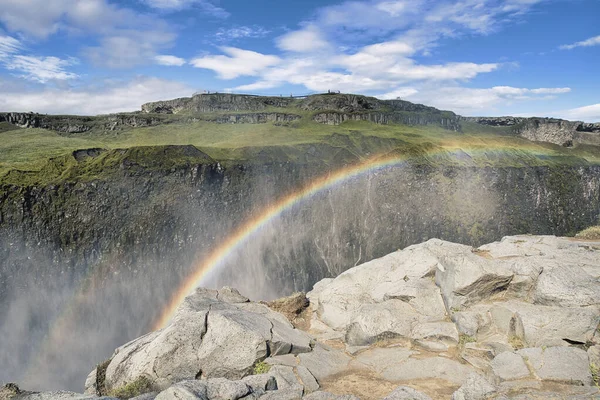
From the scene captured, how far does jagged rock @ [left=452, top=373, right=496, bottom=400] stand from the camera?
10359 millimetres

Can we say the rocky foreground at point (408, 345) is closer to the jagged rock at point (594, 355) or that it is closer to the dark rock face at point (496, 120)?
the jagged rock at point (594, 355)

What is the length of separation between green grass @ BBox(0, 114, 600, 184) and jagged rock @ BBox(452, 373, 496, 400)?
180 feet

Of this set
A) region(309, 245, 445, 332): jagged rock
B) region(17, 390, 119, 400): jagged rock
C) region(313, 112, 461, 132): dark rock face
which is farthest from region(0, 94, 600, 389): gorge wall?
region(17, 390, 119, 400): jagged rock

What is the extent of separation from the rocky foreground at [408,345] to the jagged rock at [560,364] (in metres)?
0.03

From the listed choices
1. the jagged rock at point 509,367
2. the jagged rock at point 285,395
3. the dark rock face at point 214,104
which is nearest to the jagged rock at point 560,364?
the jagged rock at point 509,367

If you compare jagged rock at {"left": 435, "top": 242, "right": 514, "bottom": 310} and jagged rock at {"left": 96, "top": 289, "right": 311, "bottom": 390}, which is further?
jagged rock at {"left": 435, "top": 242, "right": 514, "bottom": 310}

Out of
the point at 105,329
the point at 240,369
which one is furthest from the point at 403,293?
the point at 105,329

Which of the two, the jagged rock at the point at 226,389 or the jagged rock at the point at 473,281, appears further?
the jagged rock at the point at 473,281

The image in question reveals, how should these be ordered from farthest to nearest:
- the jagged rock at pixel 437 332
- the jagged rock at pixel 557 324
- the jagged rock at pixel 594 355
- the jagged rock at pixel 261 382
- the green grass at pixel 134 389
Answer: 1. the jagged rock at pixel 437 332
2. the jagged rock at pixel 557 324
3. the jagged rock at pixel 594 355
4. the green grass at pixel 134 389
5. the jagged rock at pixel 261 382

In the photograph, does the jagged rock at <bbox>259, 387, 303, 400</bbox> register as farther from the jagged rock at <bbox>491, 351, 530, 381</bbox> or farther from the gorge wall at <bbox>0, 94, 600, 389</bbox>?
the gorge wall at <bbox>0, 94, 600, 389</bbox>

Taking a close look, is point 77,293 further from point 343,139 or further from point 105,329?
point 343,139

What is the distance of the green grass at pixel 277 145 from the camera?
57.2m

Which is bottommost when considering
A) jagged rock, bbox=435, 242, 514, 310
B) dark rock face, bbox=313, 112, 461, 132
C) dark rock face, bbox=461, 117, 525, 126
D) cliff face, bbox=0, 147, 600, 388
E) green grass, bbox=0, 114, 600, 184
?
cliff face, bbox=0, 147, 600, 388

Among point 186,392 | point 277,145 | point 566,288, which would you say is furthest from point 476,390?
point 277,145
